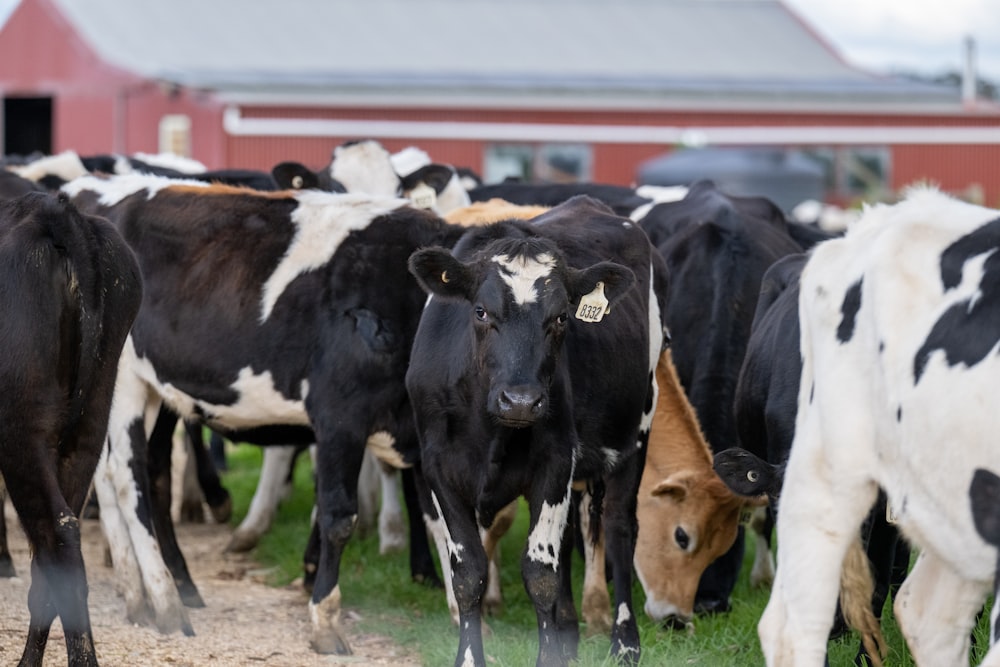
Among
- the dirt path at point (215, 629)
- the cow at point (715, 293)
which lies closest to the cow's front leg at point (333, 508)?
the dirt path at point (215, 629)

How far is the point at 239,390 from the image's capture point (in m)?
7.24

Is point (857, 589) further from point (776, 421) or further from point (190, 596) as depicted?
point (190, 596)

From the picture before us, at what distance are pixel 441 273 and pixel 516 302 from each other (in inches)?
13.8

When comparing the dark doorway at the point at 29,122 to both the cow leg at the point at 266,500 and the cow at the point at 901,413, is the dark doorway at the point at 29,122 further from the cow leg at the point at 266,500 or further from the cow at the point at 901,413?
the cow at the point at 901,413

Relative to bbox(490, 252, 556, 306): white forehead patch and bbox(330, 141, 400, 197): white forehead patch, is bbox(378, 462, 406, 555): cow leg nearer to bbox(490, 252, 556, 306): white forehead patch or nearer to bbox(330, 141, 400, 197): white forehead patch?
bbox(330, 141, 400, 197): white forehead patch

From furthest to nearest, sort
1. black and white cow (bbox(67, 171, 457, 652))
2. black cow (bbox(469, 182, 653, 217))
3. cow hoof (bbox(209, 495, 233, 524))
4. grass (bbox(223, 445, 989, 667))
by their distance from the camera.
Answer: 1. black cow (bbox(469, 182, 653, 217))
2. cow hoof (bbox(209, 495, 233, 524))
3. black and white cow (bbox(67, 171, 457, 652))
4. grass (bbox(223, 445, 989, 667))

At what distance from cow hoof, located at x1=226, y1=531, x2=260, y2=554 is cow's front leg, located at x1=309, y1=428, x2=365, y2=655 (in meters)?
2.14

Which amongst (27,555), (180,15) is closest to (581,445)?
(27,555)

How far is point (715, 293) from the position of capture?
27.6 ft

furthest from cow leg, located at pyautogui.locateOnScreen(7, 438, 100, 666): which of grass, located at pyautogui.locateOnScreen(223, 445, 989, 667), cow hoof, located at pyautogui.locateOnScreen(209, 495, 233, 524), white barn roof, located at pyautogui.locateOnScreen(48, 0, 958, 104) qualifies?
white barn roof, located at pyautogui.locateOnScreen(48, 0, 958, 104)

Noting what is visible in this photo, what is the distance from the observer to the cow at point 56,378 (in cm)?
531

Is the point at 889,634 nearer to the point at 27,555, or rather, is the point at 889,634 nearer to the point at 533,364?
the point at 533,364

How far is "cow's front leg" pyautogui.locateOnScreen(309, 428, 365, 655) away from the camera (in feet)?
22.4

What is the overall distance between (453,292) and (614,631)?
1664 millimetres
